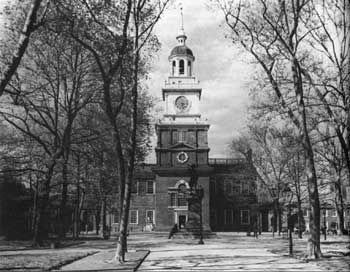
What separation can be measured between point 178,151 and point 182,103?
5782 millimetres

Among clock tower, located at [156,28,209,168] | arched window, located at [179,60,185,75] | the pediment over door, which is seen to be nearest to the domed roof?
arched window, located at [179,60,185,75]

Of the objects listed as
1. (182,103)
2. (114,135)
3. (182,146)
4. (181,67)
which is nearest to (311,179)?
(114,135)

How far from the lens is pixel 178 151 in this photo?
181 feet

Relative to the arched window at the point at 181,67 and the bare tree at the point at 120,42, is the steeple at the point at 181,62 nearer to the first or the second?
the arched window at the point at 181,67

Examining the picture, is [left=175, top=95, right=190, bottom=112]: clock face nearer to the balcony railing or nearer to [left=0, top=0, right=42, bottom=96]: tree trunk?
the balcony railing

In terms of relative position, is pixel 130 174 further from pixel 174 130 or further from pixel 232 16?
pixel 174 130

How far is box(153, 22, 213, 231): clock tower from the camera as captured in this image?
54834 millimetres

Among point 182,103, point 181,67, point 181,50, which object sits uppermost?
point 181,50

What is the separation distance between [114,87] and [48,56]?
438 centimetres

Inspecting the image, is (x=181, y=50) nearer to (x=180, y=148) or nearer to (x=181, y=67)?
Answer: (x=181, y=67)

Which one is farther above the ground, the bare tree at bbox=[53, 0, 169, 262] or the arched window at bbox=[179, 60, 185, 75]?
the arched window at bbox=[179, 60, 185, 75]

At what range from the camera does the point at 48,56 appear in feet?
81.7

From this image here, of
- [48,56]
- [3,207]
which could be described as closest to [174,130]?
[3,207]

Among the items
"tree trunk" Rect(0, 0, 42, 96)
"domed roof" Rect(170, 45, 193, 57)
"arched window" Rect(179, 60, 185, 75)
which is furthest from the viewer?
"arched window" Rect(179, 60, 185, 75)
